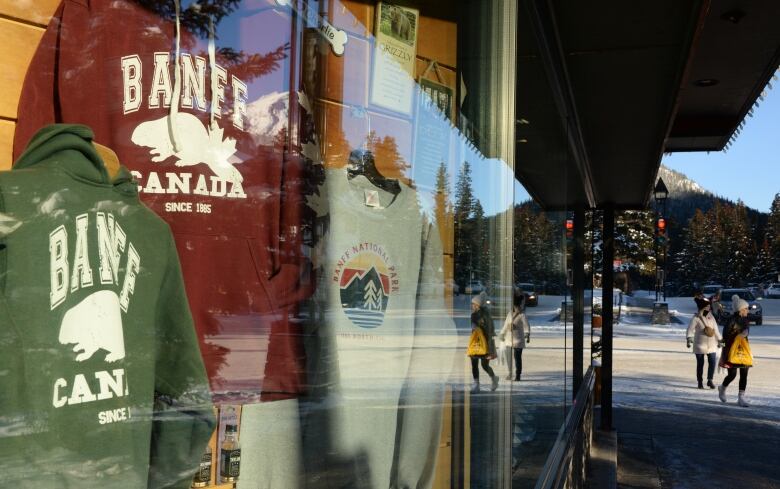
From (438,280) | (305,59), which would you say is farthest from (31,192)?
(438,280)

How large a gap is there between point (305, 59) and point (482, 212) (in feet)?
2.99

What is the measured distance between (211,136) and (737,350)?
11.7 m

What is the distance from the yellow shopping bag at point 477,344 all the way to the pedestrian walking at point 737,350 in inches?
402

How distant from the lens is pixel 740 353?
36.4 ft

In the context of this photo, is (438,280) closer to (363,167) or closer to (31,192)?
(363,167)

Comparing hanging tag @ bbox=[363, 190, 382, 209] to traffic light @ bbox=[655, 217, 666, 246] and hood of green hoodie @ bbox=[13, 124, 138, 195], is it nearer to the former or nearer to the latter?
hood of green hoodie @ bbox=[13, 124, 138, 195]

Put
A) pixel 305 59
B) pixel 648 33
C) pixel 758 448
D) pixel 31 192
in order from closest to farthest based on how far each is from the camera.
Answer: pixel 31 192
pixel 305 59
pixel 648 33
pixel 758 448

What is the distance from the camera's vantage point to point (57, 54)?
0.68 m

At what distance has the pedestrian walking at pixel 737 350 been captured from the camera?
11000 mm

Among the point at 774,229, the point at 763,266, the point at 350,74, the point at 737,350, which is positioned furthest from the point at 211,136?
the point at 774,229

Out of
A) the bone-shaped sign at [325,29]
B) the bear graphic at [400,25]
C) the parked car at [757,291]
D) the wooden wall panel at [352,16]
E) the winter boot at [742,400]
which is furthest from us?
the parked car at [757,291]

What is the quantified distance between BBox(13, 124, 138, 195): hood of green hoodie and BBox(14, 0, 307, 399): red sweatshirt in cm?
1

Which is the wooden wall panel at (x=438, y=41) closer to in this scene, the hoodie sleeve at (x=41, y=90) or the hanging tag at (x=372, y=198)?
the hanging tag at (x=372, y=198)

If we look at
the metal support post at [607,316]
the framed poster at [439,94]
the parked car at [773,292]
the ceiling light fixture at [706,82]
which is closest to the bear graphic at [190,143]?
the framed poster at [439,94]
